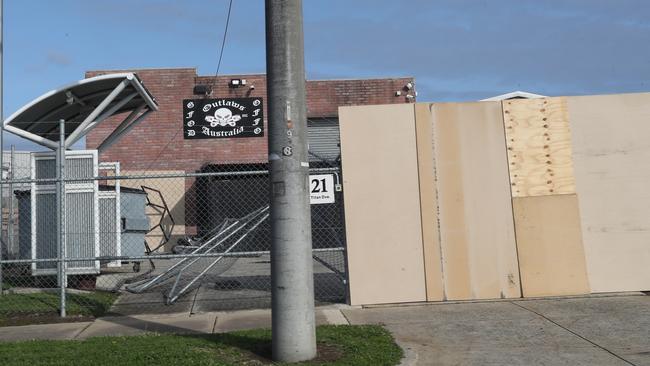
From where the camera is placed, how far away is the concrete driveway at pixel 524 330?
5980 mm

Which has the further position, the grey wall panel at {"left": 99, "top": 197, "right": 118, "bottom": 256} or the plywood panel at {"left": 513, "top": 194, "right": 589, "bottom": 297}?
the grey wall panel at {"left": 99, "top": 197, "right": 118, "bottom": 256}

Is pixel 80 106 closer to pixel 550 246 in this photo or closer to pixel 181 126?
pixel 181 126

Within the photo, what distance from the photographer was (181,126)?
19.3 meters

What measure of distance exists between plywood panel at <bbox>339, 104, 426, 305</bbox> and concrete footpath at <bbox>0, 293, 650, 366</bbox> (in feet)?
1.23

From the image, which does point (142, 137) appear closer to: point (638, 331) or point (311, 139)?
point (311, 139)

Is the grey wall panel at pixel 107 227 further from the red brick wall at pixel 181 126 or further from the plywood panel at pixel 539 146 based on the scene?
the red brick wall at pixel 181 126

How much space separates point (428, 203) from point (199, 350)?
4.19 metres

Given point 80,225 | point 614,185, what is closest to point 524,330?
point 614,185

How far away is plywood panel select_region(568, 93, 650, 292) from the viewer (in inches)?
352

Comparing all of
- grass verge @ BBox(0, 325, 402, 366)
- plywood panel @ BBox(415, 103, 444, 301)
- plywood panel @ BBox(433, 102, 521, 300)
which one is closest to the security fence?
plywood panel @ BBox(415, 103, 444, 301)

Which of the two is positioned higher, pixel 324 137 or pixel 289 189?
pixel 324 137

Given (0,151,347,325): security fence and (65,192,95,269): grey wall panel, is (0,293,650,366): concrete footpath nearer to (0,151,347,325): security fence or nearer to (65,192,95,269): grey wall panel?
(0,151,347,325): security fence

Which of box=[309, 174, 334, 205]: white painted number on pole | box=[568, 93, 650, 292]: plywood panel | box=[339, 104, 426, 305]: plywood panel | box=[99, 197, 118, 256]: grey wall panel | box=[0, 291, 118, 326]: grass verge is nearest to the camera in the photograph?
box=[0, 291, 118, 326]: grass verge

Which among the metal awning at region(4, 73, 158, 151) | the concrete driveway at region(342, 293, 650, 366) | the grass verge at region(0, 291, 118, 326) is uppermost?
the metal awning at region(4, 73, 158, 151)
